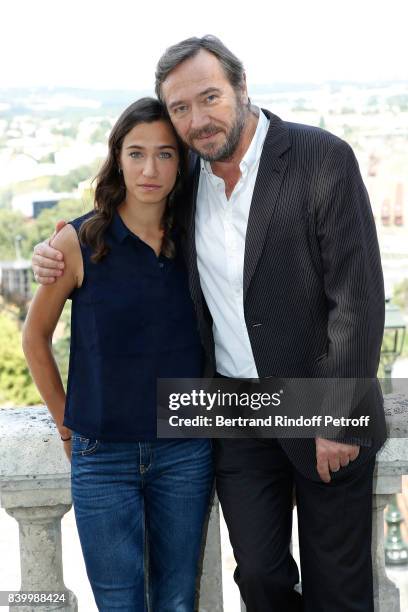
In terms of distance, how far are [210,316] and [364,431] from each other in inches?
16.9

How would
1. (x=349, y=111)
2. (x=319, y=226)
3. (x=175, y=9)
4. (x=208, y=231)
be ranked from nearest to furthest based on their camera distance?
(x=319, y=226) → (x=208, y=231) → (x=349, y=111) → (x=175, y=9)

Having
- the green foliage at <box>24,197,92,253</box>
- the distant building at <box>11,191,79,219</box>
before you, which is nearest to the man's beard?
the green foliage at <box>24,197,92,253</box>

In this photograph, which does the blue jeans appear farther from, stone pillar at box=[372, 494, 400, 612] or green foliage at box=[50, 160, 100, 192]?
green foliage at box=[50, 160, 100, 192]

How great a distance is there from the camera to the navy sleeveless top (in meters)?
2.02

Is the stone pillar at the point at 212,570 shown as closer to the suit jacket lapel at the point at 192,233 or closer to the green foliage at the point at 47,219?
the suit jacket lapel at the point at 192,233

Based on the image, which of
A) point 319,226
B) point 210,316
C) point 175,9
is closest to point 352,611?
point 210,316

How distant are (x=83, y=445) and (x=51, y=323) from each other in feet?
0.92

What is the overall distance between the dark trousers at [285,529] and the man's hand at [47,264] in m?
0.55

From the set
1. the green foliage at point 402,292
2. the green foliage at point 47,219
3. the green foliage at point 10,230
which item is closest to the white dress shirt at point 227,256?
the green foliage at point 402,292

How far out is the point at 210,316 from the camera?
7.00 feet

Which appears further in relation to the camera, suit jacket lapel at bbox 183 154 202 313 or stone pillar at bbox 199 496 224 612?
stone pillar at bbox 199 496 224 612

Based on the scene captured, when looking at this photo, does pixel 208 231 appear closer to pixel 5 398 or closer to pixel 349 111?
pixel 5 398

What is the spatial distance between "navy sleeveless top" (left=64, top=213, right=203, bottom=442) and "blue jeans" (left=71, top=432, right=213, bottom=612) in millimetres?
52

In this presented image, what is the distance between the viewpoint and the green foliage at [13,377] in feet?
137
